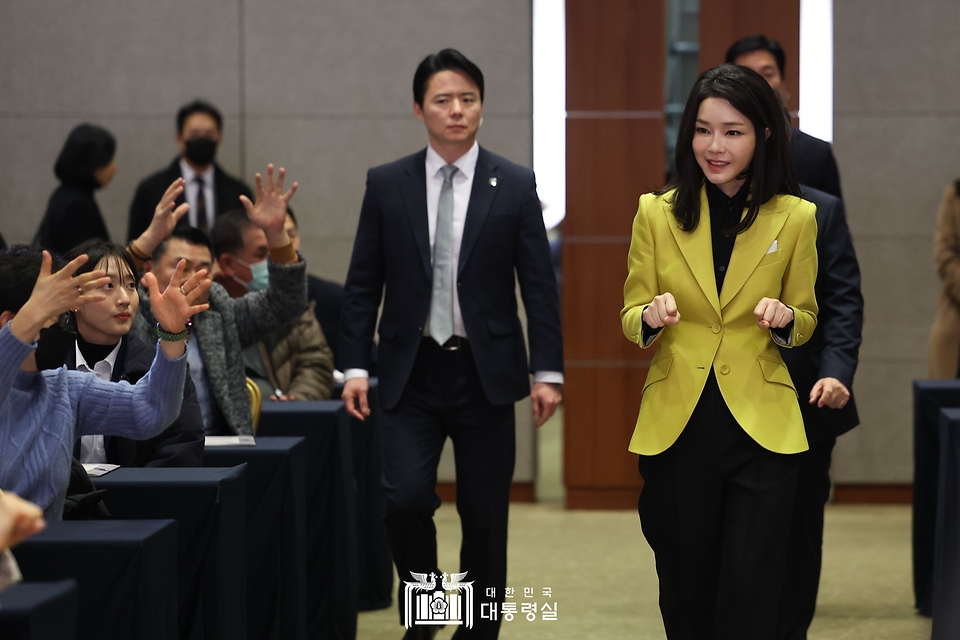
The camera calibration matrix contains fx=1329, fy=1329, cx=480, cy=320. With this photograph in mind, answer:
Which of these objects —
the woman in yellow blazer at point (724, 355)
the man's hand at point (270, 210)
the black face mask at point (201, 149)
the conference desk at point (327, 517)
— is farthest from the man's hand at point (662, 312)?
the black face mask at point (201, 149)

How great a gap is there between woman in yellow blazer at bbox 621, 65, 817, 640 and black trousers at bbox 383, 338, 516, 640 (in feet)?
2.77

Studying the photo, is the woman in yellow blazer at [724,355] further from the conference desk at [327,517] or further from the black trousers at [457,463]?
the conference desk at [327,517]

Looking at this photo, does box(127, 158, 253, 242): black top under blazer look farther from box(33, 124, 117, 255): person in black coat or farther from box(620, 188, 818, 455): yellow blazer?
box(620, 188, 818, 455): yellow blazer

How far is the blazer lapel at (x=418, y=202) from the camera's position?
12.0ft

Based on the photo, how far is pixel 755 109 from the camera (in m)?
2.78

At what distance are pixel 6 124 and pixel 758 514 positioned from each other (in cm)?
507

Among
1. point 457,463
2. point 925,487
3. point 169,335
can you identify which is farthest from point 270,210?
point 925,487

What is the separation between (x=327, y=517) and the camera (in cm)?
391

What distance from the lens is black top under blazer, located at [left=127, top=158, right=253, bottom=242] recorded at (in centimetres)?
618

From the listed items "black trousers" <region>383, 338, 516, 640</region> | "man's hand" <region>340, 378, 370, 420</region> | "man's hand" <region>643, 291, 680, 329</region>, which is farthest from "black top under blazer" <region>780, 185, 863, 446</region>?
"man's hand" <region>340, 378, 370, 420</region>

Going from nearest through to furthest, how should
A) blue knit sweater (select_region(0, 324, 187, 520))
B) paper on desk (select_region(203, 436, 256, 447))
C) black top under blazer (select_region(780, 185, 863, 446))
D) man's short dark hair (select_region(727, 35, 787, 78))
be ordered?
blue knit sweater (select_region(0, 324, 187, 520)), black top under blazer (select_region(780, 185, 863, 446)), paper on desk (select_region(203, 436, 256, 447)), man's short dark hair (select_region(727, 35, 787, 78))

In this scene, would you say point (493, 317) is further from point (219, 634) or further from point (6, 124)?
point (6, 124)

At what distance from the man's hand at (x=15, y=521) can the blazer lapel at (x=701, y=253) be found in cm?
147

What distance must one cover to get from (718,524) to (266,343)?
2342 millimetres
